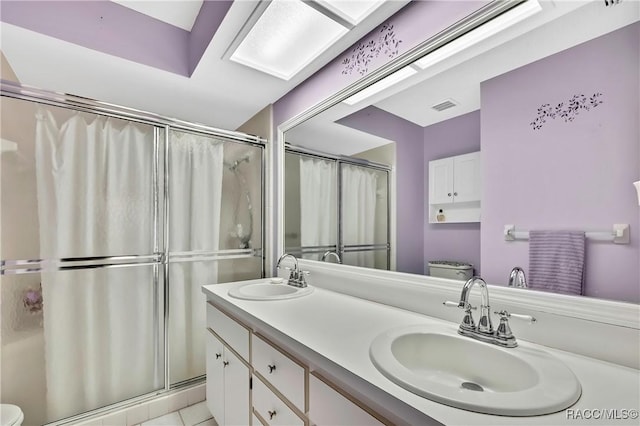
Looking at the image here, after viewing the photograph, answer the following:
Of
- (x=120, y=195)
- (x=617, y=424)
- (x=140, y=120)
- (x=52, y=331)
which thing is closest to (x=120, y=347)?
(x=52, y=331)

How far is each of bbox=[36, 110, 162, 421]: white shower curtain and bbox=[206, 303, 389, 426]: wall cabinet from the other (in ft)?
1.78

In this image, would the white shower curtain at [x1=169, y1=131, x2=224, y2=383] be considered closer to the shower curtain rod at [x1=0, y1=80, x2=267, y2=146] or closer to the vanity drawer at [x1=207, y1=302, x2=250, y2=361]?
the shower curtain rod at [x1=0, y1=80, x2=267, y2=146]

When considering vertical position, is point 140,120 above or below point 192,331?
above

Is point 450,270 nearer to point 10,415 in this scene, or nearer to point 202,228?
point 202,228

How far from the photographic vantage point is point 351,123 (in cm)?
169

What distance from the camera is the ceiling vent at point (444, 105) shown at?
1.15 metres

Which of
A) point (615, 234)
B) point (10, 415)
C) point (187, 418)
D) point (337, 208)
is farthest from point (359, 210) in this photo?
point (10, 415)

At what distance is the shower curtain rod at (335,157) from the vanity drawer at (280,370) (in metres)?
0.97

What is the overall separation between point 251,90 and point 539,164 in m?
1.85

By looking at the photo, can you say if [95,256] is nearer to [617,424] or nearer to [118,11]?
[118,11]

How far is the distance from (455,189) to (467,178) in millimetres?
63

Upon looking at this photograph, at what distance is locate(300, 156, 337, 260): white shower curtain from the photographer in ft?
6.10

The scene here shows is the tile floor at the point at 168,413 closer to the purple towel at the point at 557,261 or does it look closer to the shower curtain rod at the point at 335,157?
the shower curtain rod at the point at 335,157

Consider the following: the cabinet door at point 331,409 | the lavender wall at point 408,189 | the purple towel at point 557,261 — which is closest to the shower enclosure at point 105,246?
the lavender wall at point 408,189
